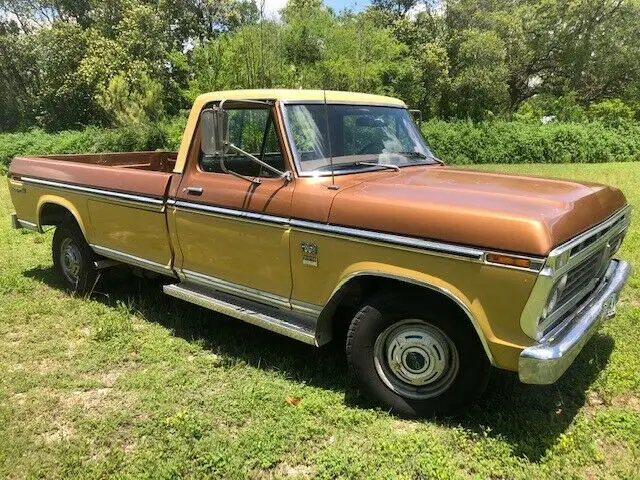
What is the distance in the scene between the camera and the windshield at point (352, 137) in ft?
12.6

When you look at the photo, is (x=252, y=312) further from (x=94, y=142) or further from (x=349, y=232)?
(x=94, y=142)

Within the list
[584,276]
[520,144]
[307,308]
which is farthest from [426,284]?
[520,144]

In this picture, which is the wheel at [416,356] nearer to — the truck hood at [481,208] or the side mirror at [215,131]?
the truck hood at [481,208]

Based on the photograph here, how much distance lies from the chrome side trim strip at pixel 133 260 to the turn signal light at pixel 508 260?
2788mm

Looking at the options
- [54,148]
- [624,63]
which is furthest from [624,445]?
[624,63]

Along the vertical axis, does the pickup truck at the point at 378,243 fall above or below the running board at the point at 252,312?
above

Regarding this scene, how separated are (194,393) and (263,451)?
872mm

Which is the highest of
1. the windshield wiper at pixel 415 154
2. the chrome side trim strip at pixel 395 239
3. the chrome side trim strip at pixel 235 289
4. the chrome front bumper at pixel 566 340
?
the windshield wiper at pixel 415 154

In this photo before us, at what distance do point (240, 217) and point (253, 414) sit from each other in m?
1.35

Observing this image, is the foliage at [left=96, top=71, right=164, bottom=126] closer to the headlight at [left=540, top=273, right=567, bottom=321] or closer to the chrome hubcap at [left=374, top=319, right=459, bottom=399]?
the chrome hubcap at [left=374, top=319, right=459, bottom=399]

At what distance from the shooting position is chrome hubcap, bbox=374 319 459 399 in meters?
3.33

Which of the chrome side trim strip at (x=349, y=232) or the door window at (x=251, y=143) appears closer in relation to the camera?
the chrome side trim strip at (x=349, y=232)

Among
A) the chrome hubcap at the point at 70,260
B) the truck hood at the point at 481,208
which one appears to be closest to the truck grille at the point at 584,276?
the truck hood at the point at 481,208

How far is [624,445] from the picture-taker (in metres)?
3.23
